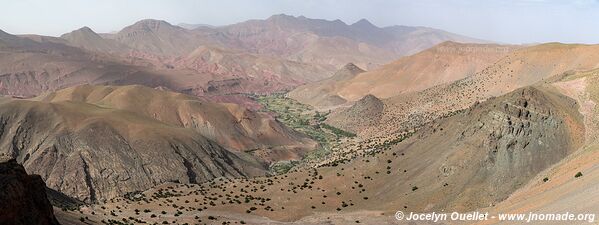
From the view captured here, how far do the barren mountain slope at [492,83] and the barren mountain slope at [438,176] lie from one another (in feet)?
156

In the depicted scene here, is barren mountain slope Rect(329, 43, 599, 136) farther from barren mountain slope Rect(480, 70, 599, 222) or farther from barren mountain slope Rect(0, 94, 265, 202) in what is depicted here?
barren mountain slope Rect(480, 70, 599, 222)

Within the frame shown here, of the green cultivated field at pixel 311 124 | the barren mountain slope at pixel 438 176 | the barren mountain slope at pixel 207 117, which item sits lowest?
the green cultivated field at pixel 311 124

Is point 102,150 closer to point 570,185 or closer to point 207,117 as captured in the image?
point 207,117

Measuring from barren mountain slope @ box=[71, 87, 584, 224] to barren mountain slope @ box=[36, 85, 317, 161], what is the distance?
53.8m

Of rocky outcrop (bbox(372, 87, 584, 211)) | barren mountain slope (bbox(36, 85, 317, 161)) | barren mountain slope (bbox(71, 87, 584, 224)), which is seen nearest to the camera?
rocky outcrop (bbox(372, 87, 584, 211))

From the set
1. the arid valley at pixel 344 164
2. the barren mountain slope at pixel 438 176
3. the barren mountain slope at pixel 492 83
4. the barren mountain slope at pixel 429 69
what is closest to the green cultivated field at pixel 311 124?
the arid valley at pixel 344 164

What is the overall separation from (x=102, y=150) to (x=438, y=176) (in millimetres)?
55283

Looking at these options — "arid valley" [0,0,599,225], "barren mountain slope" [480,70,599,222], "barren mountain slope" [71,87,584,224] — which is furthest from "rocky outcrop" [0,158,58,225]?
"barren mountain slope" [480,70,599,222]

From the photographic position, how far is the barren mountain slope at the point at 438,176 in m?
44.8

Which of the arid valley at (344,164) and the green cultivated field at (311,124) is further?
the green cultivated field at (311,124)

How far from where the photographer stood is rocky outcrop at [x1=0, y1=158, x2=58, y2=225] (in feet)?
80.3

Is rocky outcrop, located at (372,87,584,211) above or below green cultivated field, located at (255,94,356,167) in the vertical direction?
above

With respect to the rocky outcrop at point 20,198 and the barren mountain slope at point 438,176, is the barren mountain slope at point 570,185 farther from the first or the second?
the rocky outcrop at point 20,198

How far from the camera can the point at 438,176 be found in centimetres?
4844
